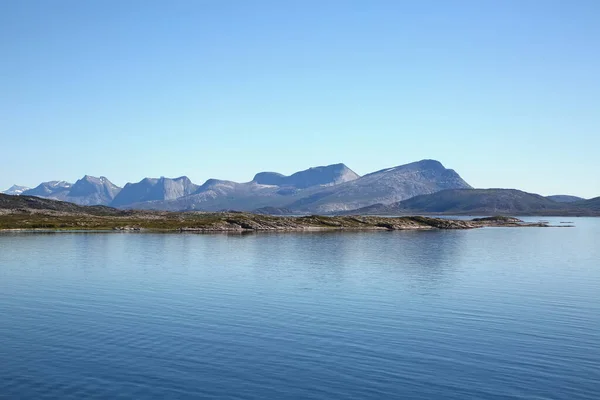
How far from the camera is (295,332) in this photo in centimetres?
4128

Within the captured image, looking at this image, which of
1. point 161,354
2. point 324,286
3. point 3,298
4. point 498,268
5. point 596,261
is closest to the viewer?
point 161,354

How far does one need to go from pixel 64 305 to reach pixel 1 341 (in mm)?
13389

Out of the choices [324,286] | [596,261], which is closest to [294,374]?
[324,286]

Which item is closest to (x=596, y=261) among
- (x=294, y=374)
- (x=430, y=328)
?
(x=430, y=328)

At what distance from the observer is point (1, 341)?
122 feet

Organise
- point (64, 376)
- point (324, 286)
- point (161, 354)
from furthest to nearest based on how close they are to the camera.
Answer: point (324, 286)
point (161, 354)
point (64, 376)

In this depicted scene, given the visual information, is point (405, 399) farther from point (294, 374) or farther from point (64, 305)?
point (64, 305)

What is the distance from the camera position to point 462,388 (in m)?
29.6

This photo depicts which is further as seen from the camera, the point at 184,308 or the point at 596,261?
the point at 596,261

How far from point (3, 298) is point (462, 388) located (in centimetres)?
4419

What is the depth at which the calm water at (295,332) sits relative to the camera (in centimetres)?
2969

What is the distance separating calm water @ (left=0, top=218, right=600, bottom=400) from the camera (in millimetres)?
29688

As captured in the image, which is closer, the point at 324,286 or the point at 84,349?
the point at 84,349

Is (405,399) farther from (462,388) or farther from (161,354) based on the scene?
(161,354)
